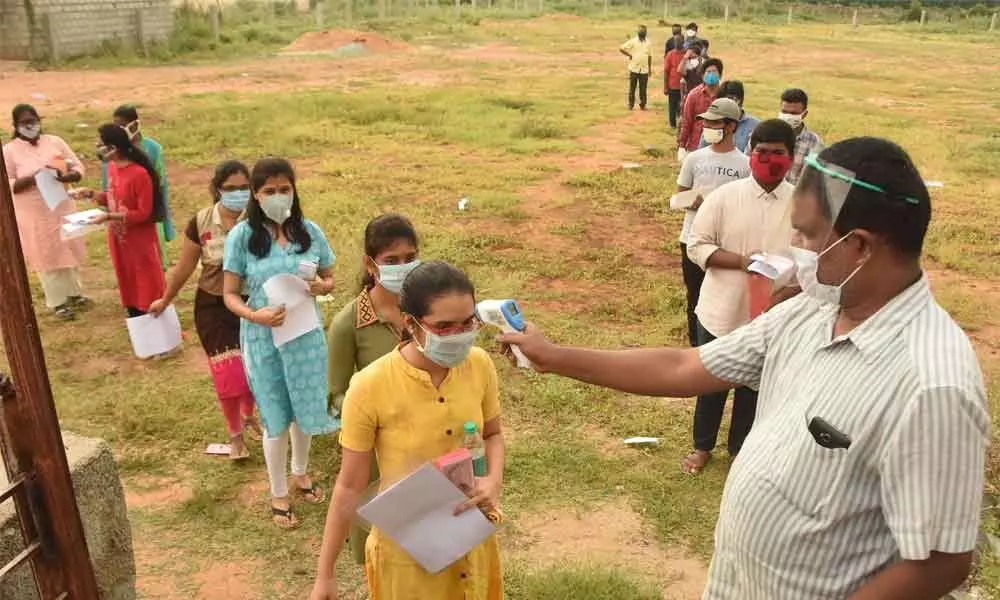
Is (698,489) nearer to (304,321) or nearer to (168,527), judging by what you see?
(304,321)

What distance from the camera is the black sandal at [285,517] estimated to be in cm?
425

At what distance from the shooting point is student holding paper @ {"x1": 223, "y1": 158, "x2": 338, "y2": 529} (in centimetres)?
387

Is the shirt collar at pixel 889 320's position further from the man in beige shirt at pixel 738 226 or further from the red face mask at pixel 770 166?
the red face mask at pixel 770 166

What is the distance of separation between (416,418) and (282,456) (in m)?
1.93

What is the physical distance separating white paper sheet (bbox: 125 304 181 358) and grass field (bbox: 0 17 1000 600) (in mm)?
242

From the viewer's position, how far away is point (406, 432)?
8.32ft

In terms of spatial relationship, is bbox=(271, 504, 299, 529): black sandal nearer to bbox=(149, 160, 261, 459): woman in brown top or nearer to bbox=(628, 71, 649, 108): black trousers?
bbox=(149, 160, 261, 459): woman in brown top

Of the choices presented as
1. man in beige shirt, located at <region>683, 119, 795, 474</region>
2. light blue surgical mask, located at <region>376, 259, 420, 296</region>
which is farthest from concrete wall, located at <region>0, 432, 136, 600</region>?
man in beige shirt, located at <region>683, 119, 795, 474</region>

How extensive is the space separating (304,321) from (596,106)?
13.9 metres

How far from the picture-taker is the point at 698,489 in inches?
181

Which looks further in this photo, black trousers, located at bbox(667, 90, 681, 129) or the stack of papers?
black trousers, located at bbox(667, 90, 681, 129)

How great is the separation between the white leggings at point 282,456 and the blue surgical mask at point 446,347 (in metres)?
1.89

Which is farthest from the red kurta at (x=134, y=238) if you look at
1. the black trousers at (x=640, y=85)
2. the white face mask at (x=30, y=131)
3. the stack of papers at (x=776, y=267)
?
the black trousers at (x=640, y=85)

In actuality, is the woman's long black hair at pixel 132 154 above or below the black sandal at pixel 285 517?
above
